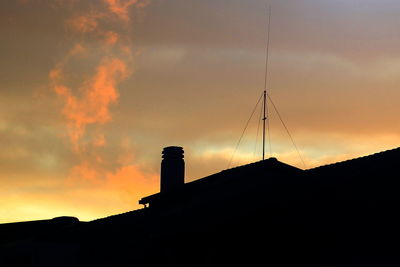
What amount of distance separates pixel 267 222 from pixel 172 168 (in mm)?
10648

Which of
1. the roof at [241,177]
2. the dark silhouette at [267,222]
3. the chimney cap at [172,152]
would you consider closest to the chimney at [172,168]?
the chimney cap at [172,152]

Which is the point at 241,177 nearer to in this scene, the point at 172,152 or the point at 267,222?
the point at 267,222

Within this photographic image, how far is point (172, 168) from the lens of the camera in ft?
77.1

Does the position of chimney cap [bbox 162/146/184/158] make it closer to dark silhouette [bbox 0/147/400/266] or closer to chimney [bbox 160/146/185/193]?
chimney [bbox 160/146/185/193]

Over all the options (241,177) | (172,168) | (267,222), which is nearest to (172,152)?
(172,168)

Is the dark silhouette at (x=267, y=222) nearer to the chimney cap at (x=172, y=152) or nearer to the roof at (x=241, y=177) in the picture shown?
the roof at (x=241, y=177)

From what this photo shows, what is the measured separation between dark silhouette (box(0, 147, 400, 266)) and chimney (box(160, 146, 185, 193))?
2748 mm

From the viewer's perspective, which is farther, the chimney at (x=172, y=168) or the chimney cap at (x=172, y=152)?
the chimney cap at (x=172, y=152)

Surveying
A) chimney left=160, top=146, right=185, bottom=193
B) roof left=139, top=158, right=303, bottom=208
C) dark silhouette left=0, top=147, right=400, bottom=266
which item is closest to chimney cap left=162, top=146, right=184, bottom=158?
chimney left=160, top=146, right=185, bottom=193

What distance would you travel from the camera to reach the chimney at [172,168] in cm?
2338

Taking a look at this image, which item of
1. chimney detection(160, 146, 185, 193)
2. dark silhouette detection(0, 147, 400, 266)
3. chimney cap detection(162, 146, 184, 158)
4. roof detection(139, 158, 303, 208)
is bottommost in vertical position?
dark silhouette detection(0, 147, 400, 266)

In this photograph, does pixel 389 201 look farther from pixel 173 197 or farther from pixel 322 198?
pixel 173 197

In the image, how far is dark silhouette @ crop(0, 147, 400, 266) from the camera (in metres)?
11.3

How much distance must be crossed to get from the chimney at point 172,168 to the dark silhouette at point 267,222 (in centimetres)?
275
